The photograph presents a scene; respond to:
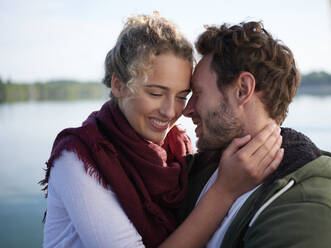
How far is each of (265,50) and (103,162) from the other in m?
0.96

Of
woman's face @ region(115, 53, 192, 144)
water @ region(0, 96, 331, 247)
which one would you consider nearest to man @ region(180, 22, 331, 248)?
woman's face @ region(115, 53, 192, 144)

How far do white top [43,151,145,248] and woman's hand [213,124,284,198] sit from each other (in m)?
0.46

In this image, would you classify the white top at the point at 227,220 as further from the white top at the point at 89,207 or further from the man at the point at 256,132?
the white top at the point at 89,207

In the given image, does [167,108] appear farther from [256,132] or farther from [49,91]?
[49,91]

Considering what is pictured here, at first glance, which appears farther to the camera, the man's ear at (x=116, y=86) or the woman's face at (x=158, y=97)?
the man's ear at (x=116, y=86)

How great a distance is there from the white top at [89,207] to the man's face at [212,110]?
602mm

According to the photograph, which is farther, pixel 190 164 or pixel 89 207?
pixel 190 164

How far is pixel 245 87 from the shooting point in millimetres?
1721

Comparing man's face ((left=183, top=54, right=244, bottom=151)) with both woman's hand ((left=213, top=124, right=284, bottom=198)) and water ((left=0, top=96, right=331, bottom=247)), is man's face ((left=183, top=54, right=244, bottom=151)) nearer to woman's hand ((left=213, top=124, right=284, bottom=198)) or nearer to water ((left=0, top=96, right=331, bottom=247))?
woman's hand ((left=213, top=124, right=284, bottom=198))

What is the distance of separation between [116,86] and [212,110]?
1.68ft

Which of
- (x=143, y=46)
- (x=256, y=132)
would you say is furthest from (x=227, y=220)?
(x=143, y=46)

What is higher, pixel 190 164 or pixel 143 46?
pixel 143 46

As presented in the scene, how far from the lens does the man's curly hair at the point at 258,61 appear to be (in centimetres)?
171

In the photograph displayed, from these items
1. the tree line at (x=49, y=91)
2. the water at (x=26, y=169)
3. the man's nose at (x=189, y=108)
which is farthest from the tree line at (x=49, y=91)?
the man's nose at (x=189, y=108)
